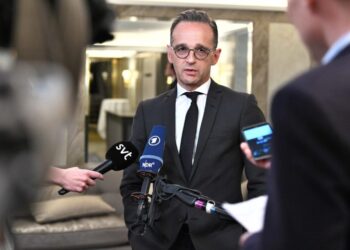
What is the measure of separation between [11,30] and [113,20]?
9.5 inches

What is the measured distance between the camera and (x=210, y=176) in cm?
193

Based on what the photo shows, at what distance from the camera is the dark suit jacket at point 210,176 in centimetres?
191

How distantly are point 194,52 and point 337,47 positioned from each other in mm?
1116

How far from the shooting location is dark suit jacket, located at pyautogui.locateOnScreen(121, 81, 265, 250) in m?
1.91

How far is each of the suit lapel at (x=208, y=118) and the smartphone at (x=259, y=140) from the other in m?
0.68

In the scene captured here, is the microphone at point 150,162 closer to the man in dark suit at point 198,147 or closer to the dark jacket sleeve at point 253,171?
the man in dark suit at point 198,147

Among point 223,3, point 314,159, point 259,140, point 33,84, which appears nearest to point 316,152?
point 314,159

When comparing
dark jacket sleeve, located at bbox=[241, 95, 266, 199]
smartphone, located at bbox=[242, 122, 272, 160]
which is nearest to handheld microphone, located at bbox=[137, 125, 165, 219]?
dark jacket sleeve, located at bbox=[241, 95, 266, 199]

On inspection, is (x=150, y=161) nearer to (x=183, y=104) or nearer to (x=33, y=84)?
(x=183, y=104)

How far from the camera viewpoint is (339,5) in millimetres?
919

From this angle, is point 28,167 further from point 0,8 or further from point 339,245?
point 339,245

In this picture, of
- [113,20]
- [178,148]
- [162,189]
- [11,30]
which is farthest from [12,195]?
[178,148]

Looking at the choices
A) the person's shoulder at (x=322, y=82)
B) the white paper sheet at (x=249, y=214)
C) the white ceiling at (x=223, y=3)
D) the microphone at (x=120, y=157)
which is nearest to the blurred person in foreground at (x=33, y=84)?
the person's shoulder at (x=322, y=82)

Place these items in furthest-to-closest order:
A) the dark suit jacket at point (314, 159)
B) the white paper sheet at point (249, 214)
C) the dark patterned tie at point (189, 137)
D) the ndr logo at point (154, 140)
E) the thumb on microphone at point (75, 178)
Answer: the dark patterned tie at point (189, 137) → the ndr logo at point (154, 140) → the thumb on microphone at point (75, 178) → the white paper sheet at point (249, 214) → the dark suit jacket at point (314, 159)
